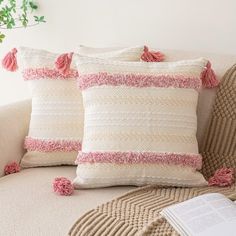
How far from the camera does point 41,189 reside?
1255 millimetres

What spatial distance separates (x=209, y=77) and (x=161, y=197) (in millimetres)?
412

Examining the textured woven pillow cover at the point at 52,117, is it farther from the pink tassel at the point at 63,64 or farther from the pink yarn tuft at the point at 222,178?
the pink yarn tuft at the point at 222,178

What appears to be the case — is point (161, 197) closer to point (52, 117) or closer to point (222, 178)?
point (222, 178)

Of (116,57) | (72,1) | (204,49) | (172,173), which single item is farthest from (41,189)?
(72,1)

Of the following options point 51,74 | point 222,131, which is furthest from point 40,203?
point 222,131

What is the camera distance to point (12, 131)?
4.86ft

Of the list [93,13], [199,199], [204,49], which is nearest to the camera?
[199,199]

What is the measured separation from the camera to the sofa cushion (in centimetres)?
102

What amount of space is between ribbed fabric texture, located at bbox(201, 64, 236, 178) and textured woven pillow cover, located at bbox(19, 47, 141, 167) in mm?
409

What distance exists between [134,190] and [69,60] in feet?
1.58

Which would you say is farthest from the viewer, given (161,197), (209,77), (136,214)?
(209,77)

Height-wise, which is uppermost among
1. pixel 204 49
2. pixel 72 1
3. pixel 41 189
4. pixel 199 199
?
pixel 72 1

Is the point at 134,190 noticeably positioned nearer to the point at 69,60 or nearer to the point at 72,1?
the point at 69,60

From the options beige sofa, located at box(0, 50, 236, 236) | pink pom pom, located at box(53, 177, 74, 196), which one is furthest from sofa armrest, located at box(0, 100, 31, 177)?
pink pom pom, located at box(53, 177, 74, 196)
